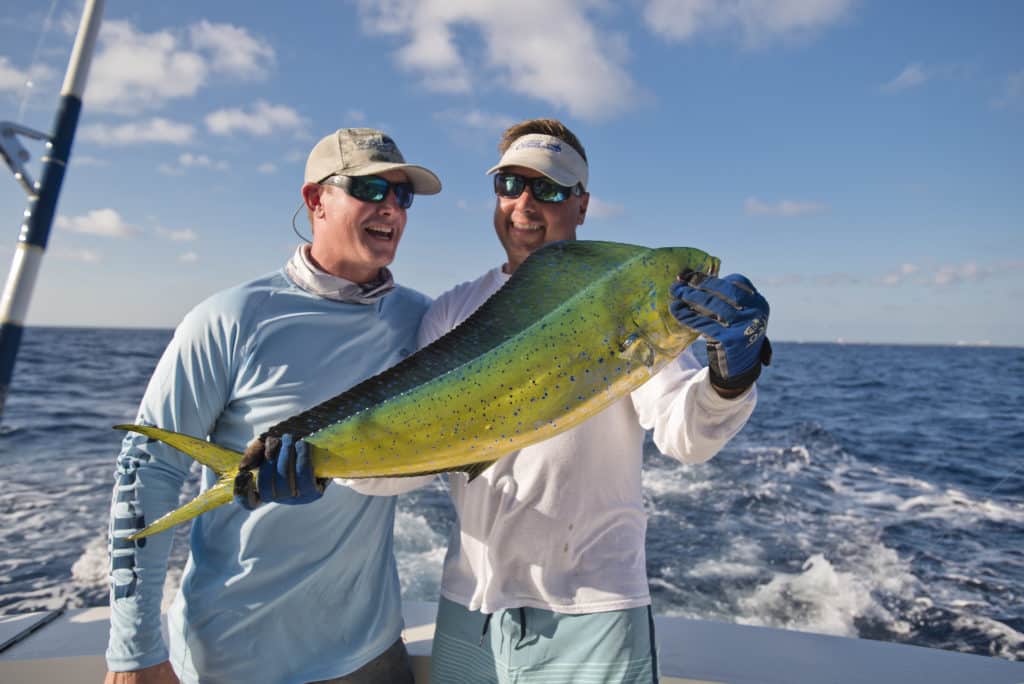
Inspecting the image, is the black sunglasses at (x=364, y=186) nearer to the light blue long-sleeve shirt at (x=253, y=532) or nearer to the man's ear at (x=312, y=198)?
the man's ear at (x=312, y=198)

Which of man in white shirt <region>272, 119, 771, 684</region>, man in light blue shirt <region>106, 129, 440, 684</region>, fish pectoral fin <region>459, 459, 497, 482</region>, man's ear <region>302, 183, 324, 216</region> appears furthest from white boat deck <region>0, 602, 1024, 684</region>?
man's ear <region>302, 183, 324, 216</region>

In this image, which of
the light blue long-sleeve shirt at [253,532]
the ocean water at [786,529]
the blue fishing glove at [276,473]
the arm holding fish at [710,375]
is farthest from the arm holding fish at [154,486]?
the ocean water at [786,529]

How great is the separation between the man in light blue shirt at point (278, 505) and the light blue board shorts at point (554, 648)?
413mm

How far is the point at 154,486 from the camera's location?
2045 millimetres

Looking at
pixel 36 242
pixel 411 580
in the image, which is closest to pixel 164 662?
pixel 36 242

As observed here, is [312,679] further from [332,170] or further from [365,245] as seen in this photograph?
[332,170]

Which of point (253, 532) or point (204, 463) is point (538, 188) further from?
point (253, 532)

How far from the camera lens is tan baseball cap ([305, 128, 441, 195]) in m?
2.31

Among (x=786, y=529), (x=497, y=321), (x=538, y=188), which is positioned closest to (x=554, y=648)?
(x=497, y=321)

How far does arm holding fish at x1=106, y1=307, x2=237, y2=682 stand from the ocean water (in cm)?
481

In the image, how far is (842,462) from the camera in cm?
1341

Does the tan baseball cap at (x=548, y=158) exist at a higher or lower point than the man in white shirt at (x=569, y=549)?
higher

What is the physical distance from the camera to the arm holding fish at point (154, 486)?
1.95m

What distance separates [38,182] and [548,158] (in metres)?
2.65
